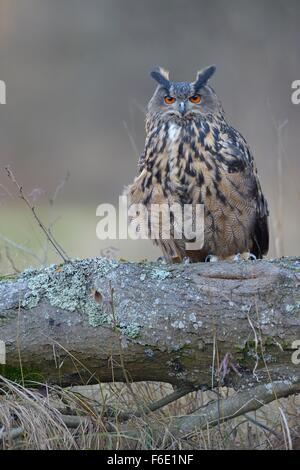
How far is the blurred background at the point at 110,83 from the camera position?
23.4 ft

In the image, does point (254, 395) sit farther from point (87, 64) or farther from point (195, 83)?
point (87, 64)

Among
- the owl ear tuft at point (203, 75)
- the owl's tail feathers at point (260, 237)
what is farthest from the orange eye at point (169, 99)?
the owl's tail feathers at point (260, 237)

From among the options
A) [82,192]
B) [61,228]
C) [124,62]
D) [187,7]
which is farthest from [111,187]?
[187,7]

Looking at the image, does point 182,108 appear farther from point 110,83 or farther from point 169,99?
point 110,83

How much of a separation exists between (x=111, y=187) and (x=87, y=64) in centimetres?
268

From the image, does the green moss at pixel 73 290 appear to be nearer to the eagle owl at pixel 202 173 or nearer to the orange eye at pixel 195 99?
the eagle owl at pixel 202 173

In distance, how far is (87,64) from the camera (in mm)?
9875

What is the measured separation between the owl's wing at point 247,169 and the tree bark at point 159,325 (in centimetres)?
91

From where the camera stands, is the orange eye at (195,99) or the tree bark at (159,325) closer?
Answer: the tree bark at (159,325)

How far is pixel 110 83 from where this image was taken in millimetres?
9492

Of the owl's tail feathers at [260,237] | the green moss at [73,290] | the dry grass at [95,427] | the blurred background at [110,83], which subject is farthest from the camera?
the blurred background at [110,83]

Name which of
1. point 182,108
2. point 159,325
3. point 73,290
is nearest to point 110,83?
point 182,108
